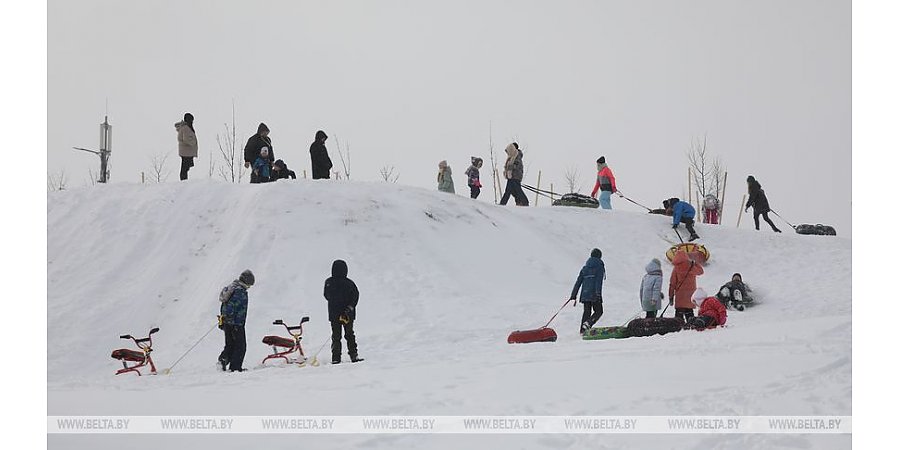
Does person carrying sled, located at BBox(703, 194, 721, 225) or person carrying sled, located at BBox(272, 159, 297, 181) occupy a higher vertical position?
person carrying sled, located at BBox(272, 159, 297, 181)

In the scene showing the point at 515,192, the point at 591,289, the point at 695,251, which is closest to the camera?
the point at 591,289

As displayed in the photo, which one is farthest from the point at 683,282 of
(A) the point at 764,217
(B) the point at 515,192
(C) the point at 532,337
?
(A) the point at 764,217

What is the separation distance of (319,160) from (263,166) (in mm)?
1343

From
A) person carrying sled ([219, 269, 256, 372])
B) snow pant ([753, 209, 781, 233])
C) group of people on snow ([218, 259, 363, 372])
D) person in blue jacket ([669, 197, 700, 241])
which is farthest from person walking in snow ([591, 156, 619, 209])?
person carrying sled ([219, 269, 256, 372])

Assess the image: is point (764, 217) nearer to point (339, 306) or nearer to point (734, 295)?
point (734, 295)

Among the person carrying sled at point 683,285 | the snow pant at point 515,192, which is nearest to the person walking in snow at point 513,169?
the snow pant at point 515,192

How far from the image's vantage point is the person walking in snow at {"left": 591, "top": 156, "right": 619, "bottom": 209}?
21938mm

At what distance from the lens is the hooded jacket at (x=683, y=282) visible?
39.3 ft

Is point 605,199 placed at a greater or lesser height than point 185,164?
lesser

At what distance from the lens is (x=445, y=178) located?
2214 cm

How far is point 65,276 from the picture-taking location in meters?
15.1

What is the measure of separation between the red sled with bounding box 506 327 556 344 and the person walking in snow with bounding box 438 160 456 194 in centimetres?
1077

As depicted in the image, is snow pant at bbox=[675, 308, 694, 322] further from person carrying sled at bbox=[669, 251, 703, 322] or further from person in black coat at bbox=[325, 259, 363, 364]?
person in black coat at bbox=[325, 259, 363, 364]

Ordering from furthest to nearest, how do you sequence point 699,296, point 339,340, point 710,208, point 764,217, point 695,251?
1. point 710,208
2. point 764,217
3. point 695,251
4. point 699,296
5. point 339,340
